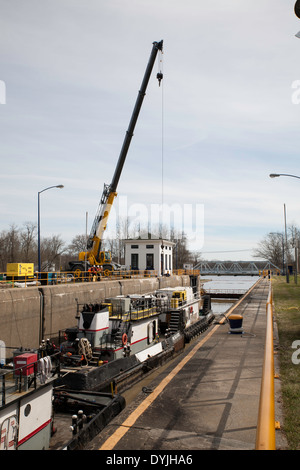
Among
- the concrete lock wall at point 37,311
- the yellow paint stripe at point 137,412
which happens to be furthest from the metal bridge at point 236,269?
the yellow paint stripe at point 137,412

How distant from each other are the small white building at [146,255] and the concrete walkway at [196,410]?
126ft

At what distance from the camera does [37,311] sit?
811 inches

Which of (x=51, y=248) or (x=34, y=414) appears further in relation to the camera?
(x=51, y=248)

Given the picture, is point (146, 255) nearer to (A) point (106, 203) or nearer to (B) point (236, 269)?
(A) point (106, 203)

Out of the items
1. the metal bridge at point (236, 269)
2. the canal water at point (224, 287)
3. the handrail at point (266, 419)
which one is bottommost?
the canal water at point (224, 287)

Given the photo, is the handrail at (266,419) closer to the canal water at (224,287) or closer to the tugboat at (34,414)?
the tugboat at (34,414)

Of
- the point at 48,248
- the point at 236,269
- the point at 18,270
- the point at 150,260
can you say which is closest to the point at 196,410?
the point at 18,270

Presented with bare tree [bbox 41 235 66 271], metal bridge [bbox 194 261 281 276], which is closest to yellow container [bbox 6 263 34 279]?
bare tree [bbox 41 235 66 271]

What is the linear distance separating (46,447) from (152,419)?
2.73 metres

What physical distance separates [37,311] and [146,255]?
33.8 meters

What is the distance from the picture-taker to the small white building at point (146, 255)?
53487mm
